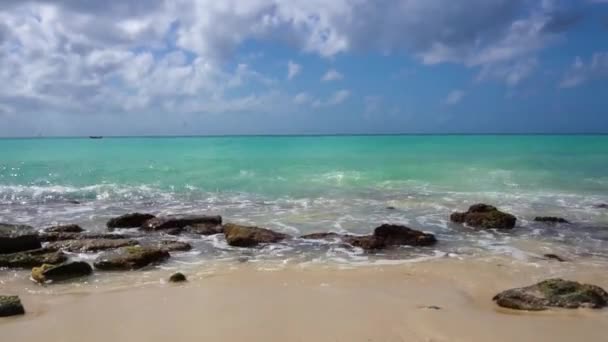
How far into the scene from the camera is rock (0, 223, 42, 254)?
33.2 feet

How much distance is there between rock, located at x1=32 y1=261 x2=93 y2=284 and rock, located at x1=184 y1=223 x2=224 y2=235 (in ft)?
13.2

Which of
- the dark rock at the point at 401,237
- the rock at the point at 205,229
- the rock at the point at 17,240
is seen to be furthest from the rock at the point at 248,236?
the rock at the point at 17,240

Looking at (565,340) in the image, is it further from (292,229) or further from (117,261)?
(292,229)

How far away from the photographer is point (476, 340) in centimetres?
574

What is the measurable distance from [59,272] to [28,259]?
1405 mm

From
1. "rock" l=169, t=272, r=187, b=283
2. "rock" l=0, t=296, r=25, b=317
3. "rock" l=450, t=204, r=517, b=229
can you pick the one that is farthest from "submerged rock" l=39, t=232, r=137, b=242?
"rock" l=450, t=204, r=517, b=229

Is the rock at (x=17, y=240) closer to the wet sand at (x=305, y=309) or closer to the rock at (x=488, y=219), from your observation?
the wet sand at (x=305, y=309)

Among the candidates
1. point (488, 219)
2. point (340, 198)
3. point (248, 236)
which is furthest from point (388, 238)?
point (340, 198)

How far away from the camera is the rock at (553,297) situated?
688cm

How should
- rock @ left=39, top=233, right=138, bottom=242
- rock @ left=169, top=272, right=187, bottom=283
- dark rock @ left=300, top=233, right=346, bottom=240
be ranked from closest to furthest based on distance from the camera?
rock @ left=169, top=272, right=187, bottom=283, rock @ left=39, top=233, right=138, bottom=242, dark rock @ left=300, top=233, right=346, bottom=240

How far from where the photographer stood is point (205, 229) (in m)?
12.7

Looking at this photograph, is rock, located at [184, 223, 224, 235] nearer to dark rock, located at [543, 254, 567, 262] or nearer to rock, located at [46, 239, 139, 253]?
rock, located at [46, 239, 139, 253]

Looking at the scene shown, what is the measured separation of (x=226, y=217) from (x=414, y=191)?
9412mm

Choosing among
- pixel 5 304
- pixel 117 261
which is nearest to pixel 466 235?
pixel 117 261
